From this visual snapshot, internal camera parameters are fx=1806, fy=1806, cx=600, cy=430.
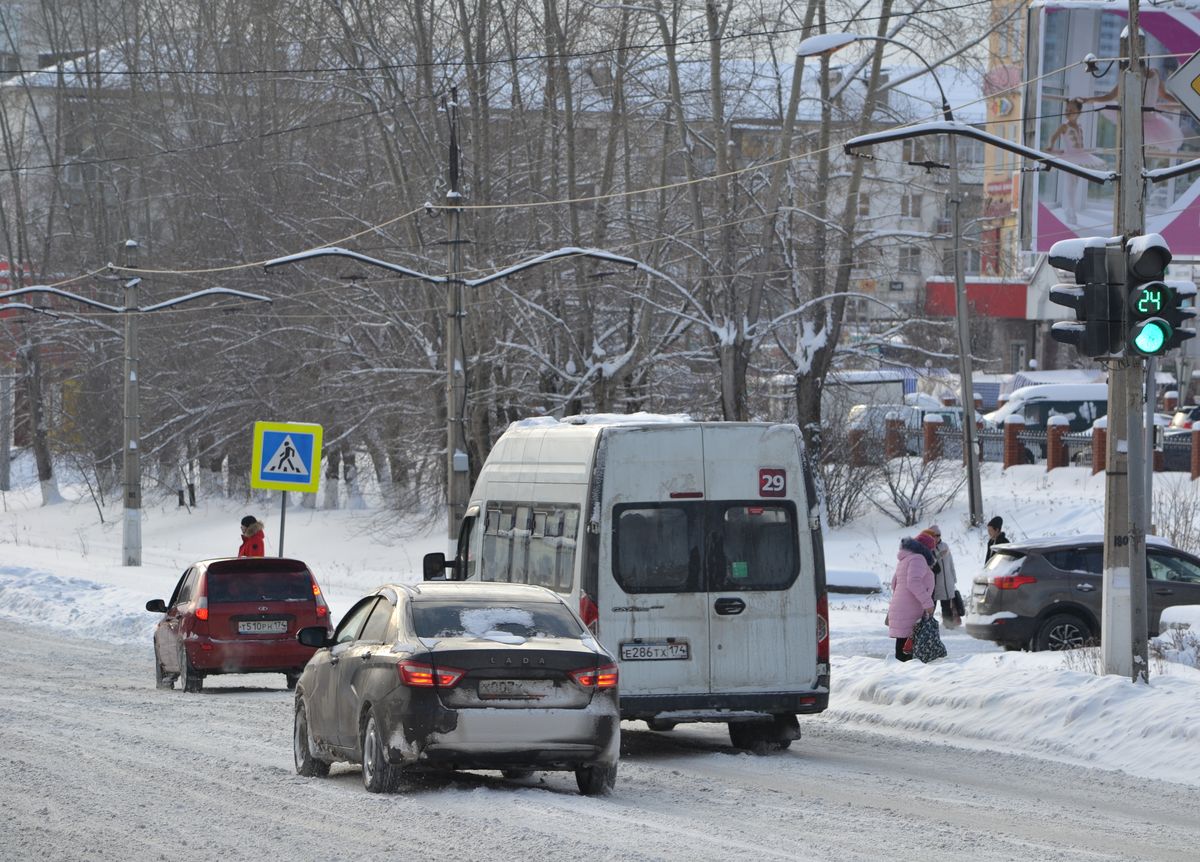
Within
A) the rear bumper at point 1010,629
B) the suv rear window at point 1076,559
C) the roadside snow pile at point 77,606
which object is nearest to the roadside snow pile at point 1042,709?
the rear bumper at point 1010,629

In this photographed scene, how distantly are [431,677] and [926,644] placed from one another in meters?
9.51

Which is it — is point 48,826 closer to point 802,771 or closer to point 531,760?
point 531,760

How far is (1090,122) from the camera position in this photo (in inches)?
1400

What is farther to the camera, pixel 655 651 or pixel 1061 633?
pixel 1061 633

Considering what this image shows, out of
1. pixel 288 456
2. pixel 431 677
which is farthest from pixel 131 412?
Result: pixel 431 677

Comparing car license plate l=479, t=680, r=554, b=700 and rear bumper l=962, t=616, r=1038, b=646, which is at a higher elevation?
car license plate l=479, t=680, r=554, b=700

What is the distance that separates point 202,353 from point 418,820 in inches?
1902

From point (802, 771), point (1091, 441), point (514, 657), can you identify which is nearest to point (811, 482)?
point (802, 771)

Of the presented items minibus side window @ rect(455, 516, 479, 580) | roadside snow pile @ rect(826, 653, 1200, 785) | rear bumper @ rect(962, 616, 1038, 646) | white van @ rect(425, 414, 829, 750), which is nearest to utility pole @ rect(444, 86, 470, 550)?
rear bumper @ rect(962, 616, 1038, 646)

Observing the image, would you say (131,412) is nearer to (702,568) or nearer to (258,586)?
(258,586)

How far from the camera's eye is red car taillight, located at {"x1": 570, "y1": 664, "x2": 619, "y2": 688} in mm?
10828

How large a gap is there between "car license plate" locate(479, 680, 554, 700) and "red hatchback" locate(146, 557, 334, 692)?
8732 millimetres

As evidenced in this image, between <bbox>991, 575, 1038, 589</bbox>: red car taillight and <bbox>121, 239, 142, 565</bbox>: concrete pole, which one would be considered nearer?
<bbox>991, 575, 1038, 589</bbox>: red car taillight

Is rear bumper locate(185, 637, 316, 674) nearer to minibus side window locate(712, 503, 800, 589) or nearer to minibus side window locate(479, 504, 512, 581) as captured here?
minibus side window locate(479, 504, 512, 581)
